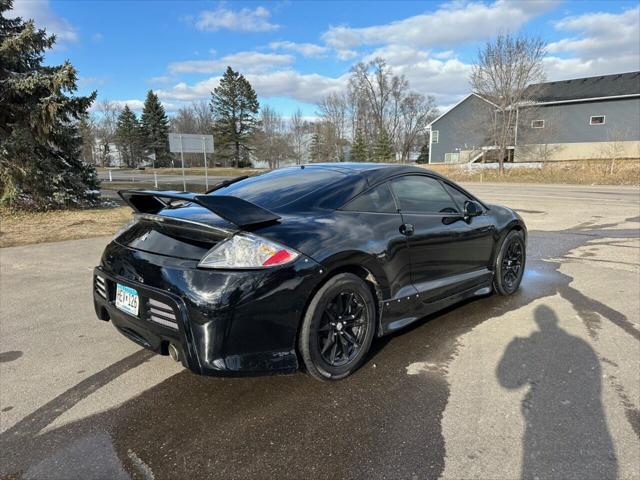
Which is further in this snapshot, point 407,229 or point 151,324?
point 407,229

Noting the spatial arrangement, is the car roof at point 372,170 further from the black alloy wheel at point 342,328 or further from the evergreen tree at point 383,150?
the evergreen tree at point 383,150

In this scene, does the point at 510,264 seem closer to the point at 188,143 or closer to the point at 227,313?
the point at 227,313

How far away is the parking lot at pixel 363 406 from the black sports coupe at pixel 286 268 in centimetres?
33

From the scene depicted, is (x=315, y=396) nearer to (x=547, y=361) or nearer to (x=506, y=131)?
(x=547, y=361)

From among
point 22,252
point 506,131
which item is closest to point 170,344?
point 22,252

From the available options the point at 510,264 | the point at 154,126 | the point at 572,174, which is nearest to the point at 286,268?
the point at 510,264

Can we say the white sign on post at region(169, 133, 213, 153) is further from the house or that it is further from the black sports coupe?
the house

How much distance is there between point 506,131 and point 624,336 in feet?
103

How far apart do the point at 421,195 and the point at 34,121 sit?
1102 centimetres

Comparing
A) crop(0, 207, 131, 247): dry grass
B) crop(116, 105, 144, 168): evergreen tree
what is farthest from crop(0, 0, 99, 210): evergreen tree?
crop(116, 105, 144, 168): evergreen tree

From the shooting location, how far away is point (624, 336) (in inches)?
151

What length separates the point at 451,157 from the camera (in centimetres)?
4344

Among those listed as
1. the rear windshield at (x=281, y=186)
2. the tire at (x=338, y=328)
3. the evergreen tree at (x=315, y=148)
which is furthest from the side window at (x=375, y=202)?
the evergreen tree at (x=315, y=148)

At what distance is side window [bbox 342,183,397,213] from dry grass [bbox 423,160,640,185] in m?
27.0
